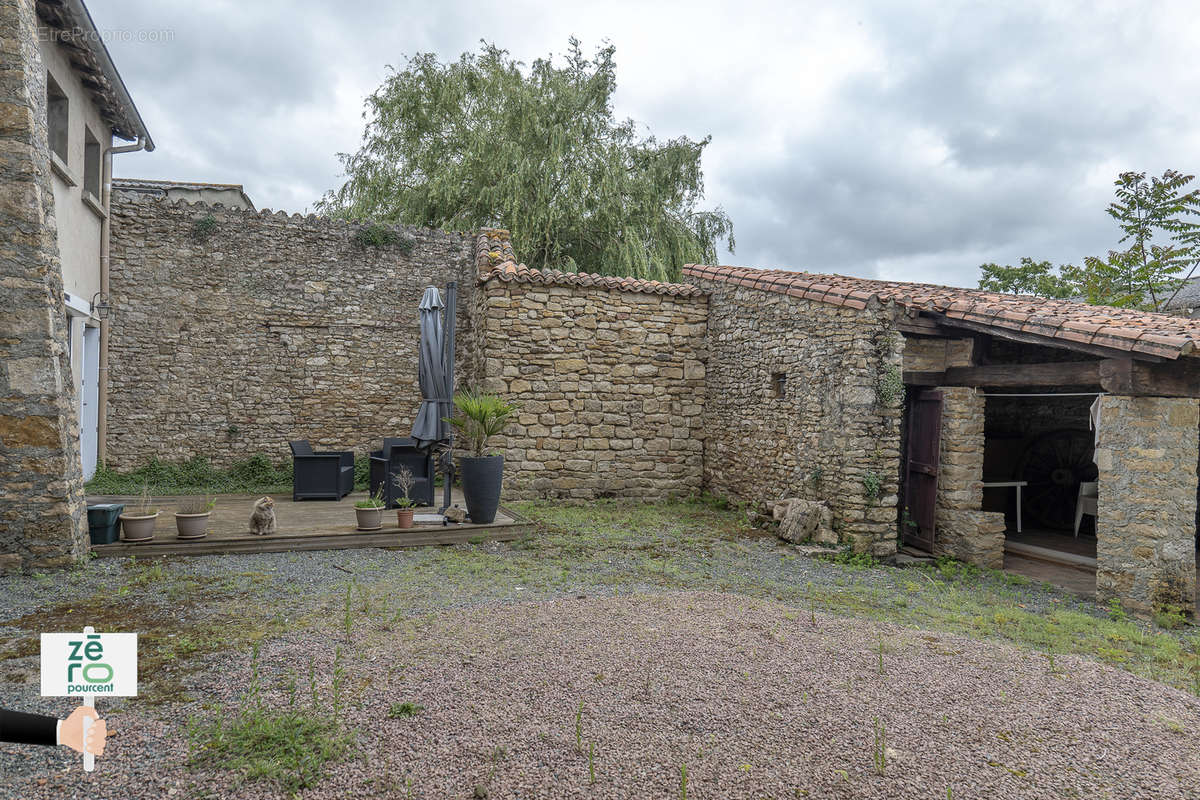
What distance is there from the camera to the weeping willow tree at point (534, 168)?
45.7 feet

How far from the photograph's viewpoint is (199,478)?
918cm

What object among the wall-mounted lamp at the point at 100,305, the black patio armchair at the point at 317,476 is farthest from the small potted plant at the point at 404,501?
the wall-mounted lamp at the point at 100,305

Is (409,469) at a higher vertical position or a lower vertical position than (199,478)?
higher

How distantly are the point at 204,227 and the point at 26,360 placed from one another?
208 inches

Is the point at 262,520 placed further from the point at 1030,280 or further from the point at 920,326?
the point at 1030,280

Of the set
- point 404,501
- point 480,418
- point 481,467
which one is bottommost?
point 404,501

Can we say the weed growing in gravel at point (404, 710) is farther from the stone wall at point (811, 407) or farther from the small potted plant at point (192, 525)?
the stone wall at point (811, 407)

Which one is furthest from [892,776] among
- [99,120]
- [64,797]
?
[99,120]

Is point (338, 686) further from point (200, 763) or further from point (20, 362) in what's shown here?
point (20, 362)

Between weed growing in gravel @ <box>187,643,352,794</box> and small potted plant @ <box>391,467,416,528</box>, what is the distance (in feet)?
11.3

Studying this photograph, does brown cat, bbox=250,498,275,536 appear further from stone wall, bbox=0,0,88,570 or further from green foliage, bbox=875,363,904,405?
green foliage, bbox=875,363,904,405

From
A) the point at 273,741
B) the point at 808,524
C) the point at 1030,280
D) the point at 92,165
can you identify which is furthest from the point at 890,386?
the point at 1030,280

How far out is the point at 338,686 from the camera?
312 centimetres

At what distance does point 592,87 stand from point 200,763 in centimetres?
1515
